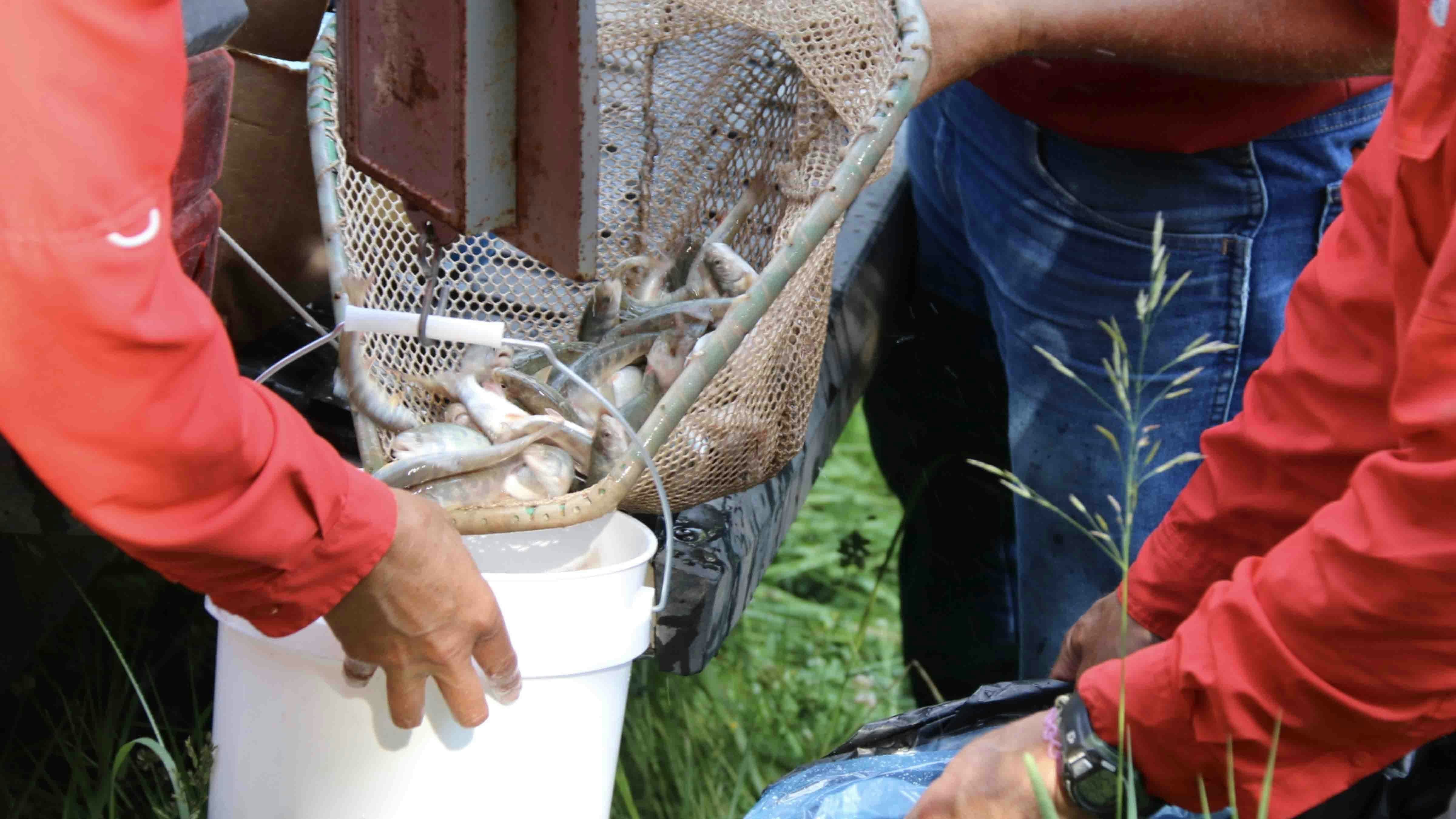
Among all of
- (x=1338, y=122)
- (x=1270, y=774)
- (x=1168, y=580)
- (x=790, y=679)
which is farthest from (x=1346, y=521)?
(x=790, y=679)

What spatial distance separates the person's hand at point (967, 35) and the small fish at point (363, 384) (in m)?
0.83

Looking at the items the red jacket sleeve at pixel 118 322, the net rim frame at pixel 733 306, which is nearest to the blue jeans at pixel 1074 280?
the net rim frame at pixel 733 306

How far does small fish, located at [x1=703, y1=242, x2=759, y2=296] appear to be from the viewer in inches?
74.1

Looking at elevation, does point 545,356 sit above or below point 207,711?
above

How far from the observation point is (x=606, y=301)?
1.95m

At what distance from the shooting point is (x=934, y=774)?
156 centimetres

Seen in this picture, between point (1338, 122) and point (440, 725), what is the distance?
1633 mm

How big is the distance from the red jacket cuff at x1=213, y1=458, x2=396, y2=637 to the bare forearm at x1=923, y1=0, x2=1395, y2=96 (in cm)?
101

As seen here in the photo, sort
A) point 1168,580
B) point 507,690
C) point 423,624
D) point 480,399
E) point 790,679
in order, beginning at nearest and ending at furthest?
point 423,624 → point 507,690 → point 1168,580 → point 480,399 → point 790,679

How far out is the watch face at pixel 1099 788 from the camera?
4.07 ft

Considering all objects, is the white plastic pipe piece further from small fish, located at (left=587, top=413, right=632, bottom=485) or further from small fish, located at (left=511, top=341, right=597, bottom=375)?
small fish, located at (left=511, top=341, right=597, bottom=375)

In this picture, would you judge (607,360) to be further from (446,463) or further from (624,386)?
(446,463)

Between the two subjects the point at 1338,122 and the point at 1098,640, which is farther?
the point at 1338,122

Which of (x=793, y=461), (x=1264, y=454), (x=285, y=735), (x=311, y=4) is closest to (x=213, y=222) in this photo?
(x=285, y=735)
